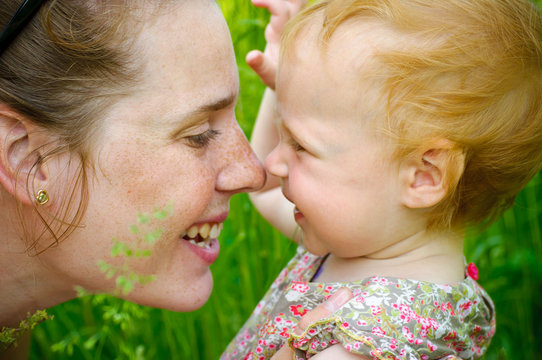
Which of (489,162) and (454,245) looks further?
(454,245)

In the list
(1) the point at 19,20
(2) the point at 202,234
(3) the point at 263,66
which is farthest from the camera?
(3) the point at 263,66

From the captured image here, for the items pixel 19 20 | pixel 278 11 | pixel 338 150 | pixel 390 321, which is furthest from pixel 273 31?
pixel 390 321

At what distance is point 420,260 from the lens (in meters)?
1.88

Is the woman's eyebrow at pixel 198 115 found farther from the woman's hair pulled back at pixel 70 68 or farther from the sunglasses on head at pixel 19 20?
the sunglasses on head at pixel 19 20

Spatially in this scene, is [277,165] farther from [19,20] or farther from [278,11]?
[19,20]

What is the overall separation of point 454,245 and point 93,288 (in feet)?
3.67

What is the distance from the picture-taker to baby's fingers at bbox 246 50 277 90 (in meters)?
2.21

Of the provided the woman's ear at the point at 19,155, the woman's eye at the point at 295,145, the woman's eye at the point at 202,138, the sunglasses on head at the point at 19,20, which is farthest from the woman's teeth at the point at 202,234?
the sunglasses on head at the point at 19,20

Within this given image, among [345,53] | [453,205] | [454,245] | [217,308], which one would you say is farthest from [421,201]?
[217,308]

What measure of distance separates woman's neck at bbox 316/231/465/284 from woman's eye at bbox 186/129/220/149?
58 cm

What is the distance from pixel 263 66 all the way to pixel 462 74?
81 cm

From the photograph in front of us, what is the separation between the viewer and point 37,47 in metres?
1.67

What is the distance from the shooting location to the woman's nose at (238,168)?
1.98m

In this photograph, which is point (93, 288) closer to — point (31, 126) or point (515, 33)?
point (31, 126)
